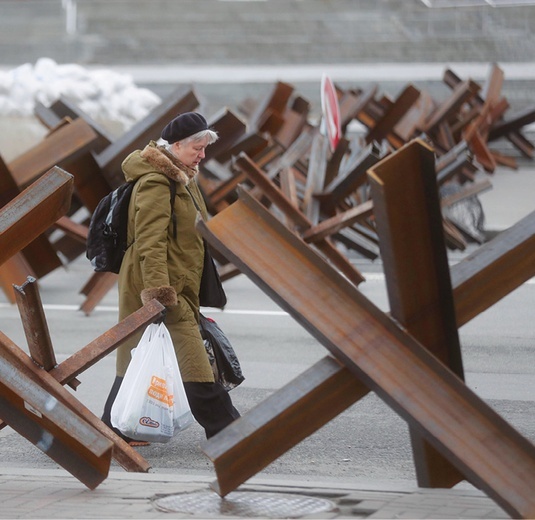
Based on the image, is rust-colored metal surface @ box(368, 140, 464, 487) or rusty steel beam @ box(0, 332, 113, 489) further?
rusty steel beam @ box(0, 332, 113, 489)

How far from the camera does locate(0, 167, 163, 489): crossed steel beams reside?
4.53 metres

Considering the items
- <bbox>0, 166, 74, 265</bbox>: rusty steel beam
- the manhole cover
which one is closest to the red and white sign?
<bbox>0, 166, 74, 265</bbox>: rusty steel beam

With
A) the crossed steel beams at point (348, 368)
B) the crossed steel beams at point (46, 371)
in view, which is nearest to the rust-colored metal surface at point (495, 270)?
the crossed steel beams at point (348, 368)

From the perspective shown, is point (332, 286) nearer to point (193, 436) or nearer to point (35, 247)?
point (193, 436)

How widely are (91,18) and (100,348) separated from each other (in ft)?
98.9

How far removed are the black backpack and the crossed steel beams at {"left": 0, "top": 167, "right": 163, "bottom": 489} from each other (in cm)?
115

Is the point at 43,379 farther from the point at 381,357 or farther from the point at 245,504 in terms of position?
the point at 381,357

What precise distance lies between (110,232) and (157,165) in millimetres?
413

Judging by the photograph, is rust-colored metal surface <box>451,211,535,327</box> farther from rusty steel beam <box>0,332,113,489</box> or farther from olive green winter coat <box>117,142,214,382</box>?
olive green winter coat <box>117,142,214,382</box>

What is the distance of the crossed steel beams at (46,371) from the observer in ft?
14.9

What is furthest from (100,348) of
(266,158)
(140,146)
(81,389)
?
(266,158)

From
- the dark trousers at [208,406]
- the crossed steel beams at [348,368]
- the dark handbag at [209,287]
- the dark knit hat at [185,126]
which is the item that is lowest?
the dark trousers at [208,406]

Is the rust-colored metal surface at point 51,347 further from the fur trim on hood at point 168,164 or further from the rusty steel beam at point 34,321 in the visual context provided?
the fur trim on hood at point 168,164

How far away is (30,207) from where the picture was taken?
15.6ft
